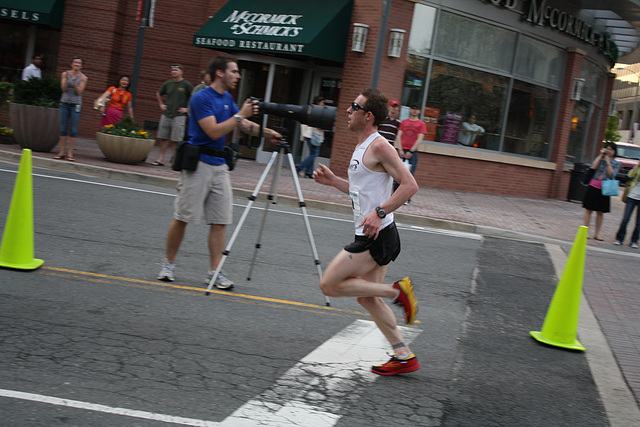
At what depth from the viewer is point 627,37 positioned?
76.6 feet

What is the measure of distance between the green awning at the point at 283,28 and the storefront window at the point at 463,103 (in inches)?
106

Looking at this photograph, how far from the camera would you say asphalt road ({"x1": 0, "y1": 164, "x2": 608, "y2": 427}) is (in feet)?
12.3

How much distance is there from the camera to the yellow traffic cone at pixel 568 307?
5613mm

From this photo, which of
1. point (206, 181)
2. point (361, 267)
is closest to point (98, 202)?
point (206, 181)

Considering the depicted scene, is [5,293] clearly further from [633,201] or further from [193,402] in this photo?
[633,201]

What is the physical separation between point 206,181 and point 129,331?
163 cm

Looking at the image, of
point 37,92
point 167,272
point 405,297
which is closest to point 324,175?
point 405,297

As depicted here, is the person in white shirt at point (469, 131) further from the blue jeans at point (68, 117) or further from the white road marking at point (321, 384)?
the white road marking at point (321, 384)

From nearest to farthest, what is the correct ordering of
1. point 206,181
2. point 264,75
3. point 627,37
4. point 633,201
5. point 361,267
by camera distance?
point 361,267 → point 206,181 → point 633,201 → point 264,75 → point 627,37

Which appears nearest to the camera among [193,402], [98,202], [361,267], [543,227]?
[193,402]

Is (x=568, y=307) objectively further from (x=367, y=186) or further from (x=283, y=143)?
(x=283, y=143)

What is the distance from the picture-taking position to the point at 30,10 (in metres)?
17.9

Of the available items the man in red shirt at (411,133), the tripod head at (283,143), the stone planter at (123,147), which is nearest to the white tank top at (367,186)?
the tripod head at (283,143)

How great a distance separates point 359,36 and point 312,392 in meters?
12.8
